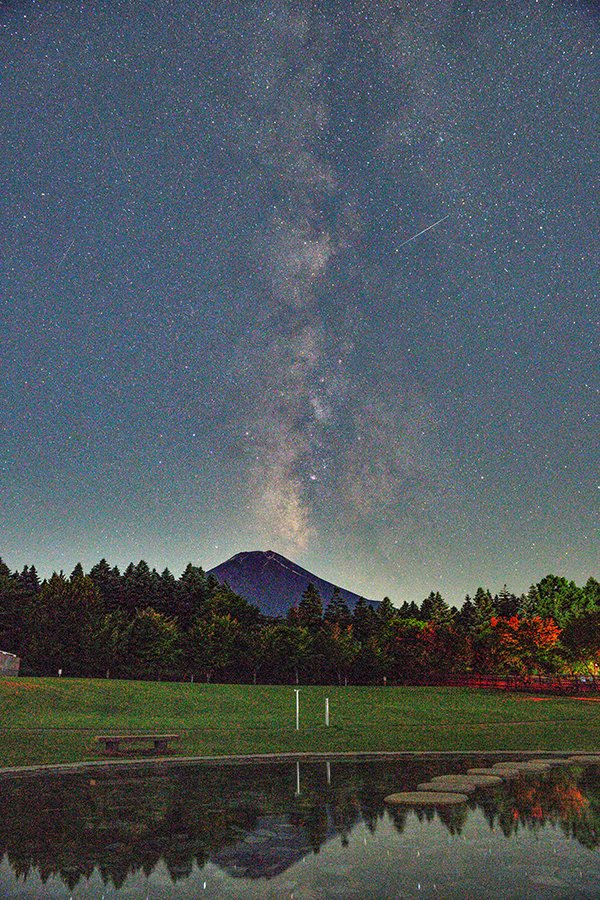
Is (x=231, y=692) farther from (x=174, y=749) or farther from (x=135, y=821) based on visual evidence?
(x=135, y=821)

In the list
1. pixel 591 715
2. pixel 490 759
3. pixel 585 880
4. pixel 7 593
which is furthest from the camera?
pixel 7 593

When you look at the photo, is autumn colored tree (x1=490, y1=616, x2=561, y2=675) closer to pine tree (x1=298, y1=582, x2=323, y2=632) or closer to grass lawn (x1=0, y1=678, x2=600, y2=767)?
grass lawn (x1=0, y1=678, x2=600, y2=767)

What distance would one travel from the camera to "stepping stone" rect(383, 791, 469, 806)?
1398cm

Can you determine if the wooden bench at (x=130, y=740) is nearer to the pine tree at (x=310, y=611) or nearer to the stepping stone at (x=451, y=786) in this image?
the stepping stone at (x=451, y=786)

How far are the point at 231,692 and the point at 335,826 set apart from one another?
162 feet

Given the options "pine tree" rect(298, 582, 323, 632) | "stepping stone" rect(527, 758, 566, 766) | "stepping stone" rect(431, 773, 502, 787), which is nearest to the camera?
"stepping stone" rect(431, 773, 502, 787)

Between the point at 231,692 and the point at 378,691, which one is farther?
the point at 378,691

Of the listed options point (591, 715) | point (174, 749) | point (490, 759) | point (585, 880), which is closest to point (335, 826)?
point (585, 880)

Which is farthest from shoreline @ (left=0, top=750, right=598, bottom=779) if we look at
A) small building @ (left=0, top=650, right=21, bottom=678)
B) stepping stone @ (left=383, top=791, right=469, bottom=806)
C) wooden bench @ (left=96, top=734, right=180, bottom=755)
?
small building @ (left=0, top=650, right=21, bottom=678)

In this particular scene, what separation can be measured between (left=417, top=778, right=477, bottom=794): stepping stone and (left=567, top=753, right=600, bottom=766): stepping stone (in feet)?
21.8

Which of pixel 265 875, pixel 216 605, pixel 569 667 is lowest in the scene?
pixel 265 875

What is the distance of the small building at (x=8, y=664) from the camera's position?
61803 millimetres

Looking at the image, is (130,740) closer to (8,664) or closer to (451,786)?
(451,786)

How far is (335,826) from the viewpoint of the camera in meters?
11.9
